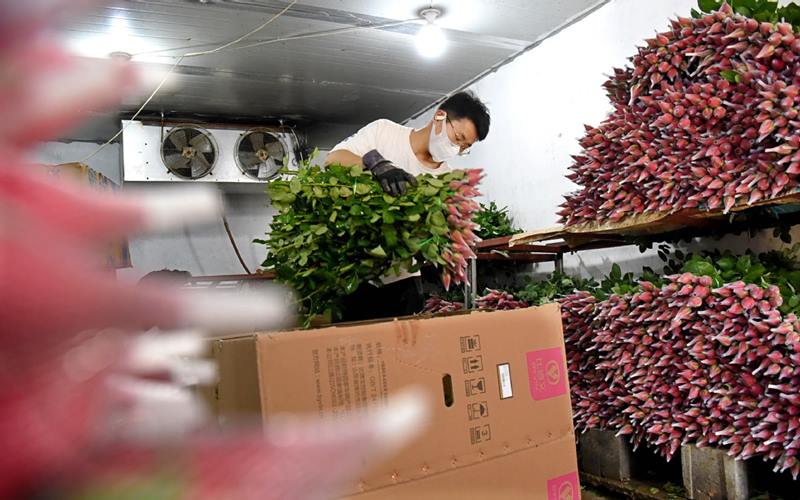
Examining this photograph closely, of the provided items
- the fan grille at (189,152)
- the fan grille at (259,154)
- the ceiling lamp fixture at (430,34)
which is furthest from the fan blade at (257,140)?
the ceiling lamp fixture at (430,34)

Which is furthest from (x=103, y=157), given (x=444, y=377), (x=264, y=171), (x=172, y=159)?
(x=444, y=377)

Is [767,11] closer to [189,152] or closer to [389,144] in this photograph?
[389,144]

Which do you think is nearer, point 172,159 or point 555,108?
point 555,108

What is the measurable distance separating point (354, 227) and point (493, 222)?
8.54ft

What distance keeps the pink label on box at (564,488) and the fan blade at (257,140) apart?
428 cm

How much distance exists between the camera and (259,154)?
525 centimetres

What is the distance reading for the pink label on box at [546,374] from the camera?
5.45 ft

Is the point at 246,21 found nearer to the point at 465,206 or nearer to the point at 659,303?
the point at 465,206

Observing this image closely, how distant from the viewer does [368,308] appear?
87.4 inches

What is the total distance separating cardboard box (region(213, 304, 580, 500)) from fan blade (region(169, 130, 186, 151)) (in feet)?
13.0

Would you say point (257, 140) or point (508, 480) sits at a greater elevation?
point (257, 140)

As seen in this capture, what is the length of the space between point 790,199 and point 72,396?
222 centimetres

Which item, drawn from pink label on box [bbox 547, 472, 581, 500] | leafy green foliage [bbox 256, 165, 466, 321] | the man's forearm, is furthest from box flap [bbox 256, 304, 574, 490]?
the man's forearm

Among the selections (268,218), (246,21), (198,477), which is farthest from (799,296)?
(268,218)
